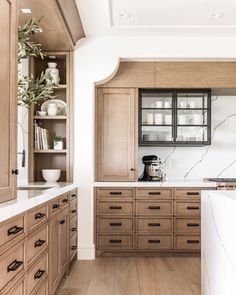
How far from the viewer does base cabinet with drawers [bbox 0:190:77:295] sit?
1.86 m

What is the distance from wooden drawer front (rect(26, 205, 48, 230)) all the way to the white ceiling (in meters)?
2.00

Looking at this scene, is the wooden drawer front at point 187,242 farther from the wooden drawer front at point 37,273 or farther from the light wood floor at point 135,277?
the wooden drawer front at point 37,273

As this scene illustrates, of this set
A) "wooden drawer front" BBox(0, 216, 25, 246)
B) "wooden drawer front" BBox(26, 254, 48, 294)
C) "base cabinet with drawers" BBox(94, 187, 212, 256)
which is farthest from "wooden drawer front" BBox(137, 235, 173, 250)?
"wooden drawer front" BBox(0, 216, 25, 246)

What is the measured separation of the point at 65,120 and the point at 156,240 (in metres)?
1.82

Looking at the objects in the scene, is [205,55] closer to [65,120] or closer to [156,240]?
[65,120]

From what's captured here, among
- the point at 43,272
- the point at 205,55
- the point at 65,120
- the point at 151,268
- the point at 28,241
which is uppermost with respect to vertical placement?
the point at 205,55

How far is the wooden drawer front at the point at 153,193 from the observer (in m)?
4.56

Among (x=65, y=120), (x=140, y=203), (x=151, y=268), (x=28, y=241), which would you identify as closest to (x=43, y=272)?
(x=28, y=241)

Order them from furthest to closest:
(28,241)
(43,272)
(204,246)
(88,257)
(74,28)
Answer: (88,257), (74,28), (204,246), (43,272), (28,241)

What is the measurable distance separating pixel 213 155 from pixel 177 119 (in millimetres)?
797

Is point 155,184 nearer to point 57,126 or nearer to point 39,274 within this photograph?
point 57,126

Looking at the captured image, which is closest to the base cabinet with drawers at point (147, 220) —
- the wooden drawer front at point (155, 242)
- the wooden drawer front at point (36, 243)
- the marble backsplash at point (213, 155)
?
the wooden drawer front at point (155, 242)

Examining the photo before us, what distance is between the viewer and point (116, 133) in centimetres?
471

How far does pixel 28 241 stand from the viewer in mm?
2248
